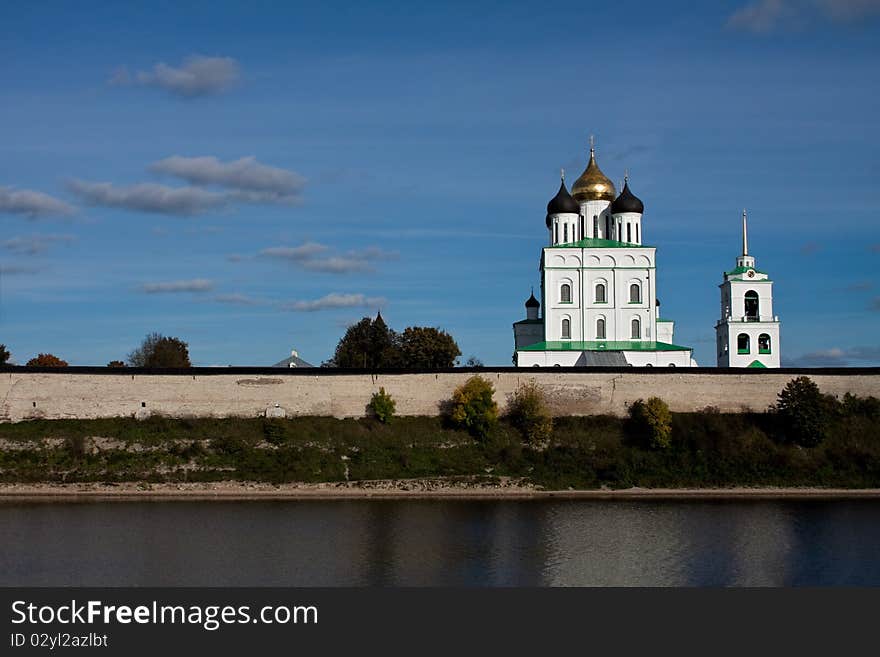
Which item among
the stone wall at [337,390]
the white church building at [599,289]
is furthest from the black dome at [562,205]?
the stone wall at [337,390]

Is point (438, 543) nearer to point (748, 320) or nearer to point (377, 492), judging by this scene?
point (377, 492)

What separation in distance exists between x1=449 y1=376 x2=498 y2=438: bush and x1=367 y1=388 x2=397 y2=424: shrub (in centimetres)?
178

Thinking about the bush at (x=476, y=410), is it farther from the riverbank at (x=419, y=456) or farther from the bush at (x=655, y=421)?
the bush at (x=655, y=421)

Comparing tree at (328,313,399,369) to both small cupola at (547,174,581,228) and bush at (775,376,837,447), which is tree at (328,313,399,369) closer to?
small cupola at (547,174,581,228)

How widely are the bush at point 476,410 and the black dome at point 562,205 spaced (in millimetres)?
13080

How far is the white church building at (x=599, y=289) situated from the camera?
132ft

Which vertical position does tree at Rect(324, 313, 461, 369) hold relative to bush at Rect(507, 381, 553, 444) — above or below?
above

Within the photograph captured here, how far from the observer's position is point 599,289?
41406mm

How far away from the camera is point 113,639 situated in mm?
12680

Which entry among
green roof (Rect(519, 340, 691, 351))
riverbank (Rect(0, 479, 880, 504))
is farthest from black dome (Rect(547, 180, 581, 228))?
riverbank (Rect(0, 479, 880, 504))

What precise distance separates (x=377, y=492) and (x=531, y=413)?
207 inches

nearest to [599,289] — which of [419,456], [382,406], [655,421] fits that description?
[655,421]

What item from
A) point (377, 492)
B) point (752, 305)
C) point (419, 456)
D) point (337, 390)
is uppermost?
point (752, 305)

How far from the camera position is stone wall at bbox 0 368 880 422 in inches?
1235
